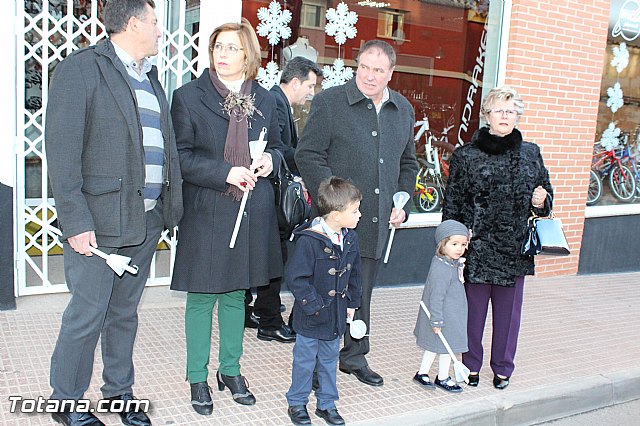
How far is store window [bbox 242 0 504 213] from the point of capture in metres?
7.71

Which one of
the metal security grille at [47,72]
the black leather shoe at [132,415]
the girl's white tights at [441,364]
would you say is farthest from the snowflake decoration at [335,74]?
the black leather shoe at [132,415]

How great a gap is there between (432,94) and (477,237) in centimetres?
364

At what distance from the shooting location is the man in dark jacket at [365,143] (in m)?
4.54

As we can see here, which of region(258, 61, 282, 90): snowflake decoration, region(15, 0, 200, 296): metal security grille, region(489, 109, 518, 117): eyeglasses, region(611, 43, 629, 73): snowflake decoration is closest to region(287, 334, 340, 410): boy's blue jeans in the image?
region(489, 109, 518, 117): eyeglasses

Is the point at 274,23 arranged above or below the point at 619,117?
above

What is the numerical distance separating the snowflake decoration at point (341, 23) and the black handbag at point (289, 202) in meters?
3.33

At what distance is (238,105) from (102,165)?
0.89 m

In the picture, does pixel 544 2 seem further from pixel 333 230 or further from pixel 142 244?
pixel 142 244

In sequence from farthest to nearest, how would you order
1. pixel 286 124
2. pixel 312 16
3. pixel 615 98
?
pixel 615 98 < pixel 312 16 < pixel 286 124

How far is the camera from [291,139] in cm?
543

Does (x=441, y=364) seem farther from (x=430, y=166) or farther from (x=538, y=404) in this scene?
(x=430, y=166)

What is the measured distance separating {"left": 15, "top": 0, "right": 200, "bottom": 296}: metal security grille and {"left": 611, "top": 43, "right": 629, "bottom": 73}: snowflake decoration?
574cm

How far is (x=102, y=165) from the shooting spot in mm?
3459

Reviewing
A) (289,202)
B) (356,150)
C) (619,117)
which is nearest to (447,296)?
(356,150)
